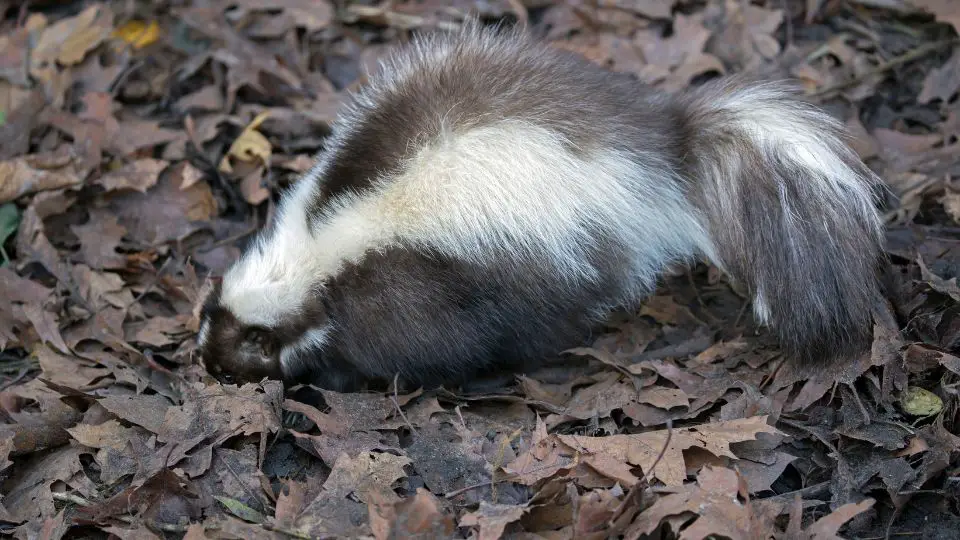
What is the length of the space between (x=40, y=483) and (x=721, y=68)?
4349 mm

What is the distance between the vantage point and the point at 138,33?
20.4ft

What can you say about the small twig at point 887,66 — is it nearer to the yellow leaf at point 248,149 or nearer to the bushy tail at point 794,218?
the bushy tail at point 794,218

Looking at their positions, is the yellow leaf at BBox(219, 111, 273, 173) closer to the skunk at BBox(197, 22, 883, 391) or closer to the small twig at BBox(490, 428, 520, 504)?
the skunk at BBox(197, 22, 883, 391)

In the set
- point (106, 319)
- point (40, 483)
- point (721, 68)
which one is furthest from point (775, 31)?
point (40, 483)

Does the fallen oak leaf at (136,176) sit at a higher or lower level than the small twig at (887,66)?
lower

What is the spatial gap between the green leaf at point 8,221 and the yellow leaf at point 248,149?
1.16 metres

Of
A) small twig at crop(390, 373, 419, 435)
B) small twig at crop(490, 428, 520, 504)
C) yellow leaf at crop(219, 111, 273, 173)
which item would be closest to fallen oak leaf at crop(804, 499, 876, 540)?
small twig at crop(490, 428, 520, 504)

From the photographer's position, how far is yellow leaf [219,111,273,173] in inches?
217

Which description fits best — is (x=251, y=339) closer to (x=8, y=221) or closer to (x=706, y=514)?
(x=8, y=221)

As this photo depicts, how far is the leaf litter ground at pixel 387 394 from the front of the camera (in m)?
3.53

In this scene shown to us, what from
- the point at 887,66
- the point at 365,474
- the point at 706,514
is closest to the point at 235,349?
the point at 365,474

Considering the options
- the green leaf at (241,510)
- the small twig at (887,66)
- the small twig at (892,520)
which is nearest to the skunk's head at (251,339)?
the green leaf at (241,510)

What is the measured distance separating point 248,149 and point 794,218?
327 cm

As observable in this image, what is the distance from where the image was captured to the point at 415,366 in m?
4.14
